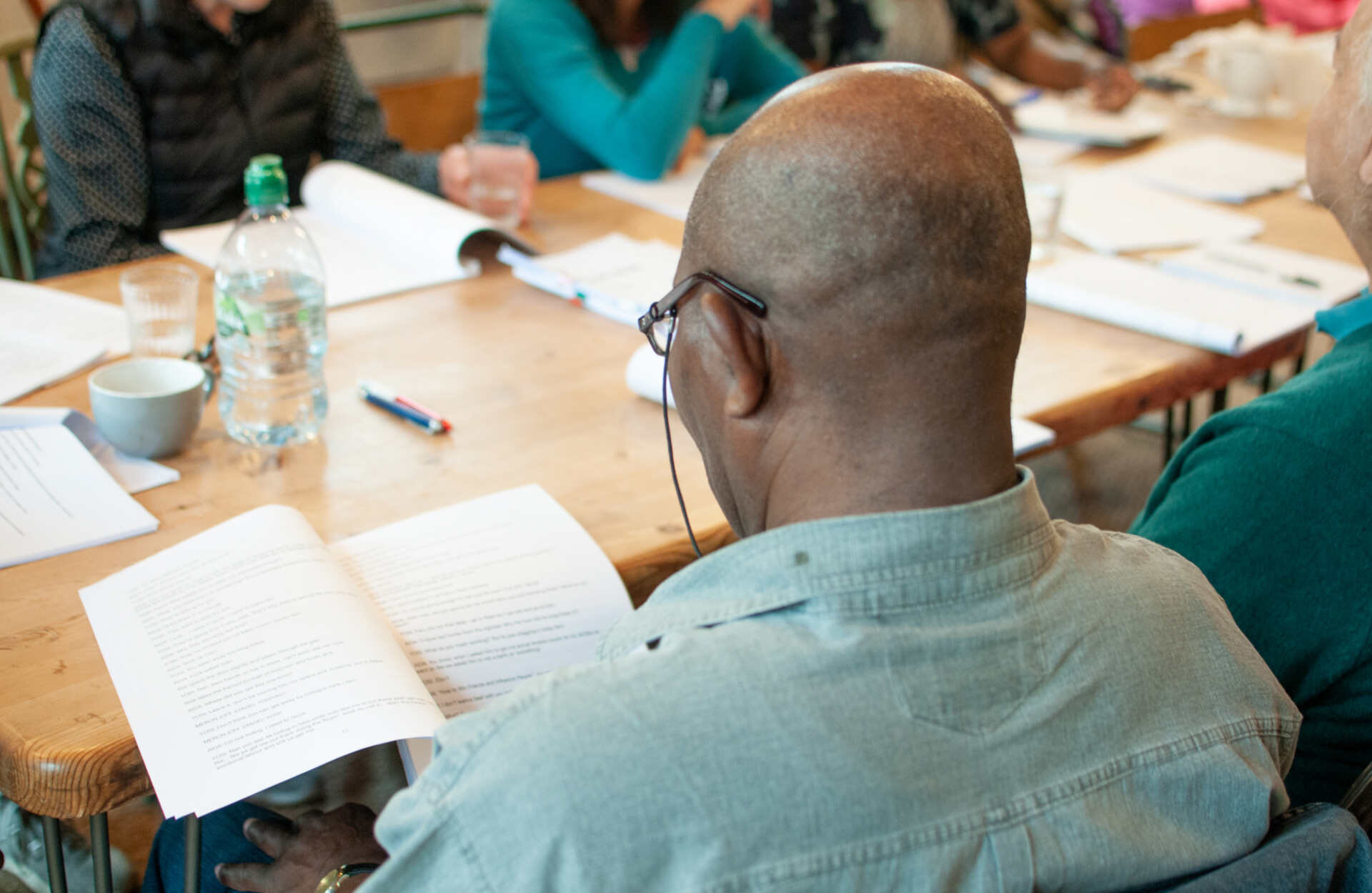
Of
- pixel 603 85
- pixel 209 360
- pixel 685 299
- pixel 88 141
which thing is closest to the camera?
pixel 685 299

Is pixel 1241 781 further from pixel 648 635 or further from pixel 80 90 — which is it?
pixel 80 90

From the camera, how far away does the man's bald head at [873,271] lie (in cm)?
Result: 62

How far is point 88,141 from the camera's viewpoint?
189 cm

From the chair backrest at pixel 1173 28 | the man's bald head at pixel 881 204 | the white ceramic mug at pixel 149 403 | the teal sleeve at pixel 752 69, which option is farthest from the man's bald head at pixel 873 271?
the chair backrest at pixel 1173 28

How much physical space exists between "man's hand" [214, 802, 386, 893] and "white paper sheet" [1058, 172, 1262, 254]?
1439 millimetres

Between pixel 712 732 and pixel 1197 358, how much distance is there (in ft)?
3.78

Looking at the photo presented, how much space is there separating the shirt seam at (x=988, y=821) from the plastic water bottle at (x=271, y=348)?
0.83m

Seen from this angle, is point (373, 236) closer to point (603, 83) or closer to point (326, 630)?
point (603, 83)

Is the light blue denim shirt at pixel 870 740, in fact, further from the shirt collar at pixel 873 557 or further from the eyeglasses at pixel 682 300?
the eyeglasses at pixel 682 300

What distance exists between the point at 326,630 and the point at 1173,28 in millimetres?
3977

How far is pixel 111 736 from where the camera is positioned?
2.64 feet

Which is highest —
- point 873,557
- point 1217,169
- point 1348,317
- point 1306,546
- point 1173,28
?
point 873,557

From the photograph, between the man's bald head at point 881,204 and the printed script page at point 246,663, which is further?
the printed script page at point 246,663

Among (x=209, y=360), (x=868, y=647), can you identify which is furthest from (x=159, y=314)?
(x=868, y=647)
